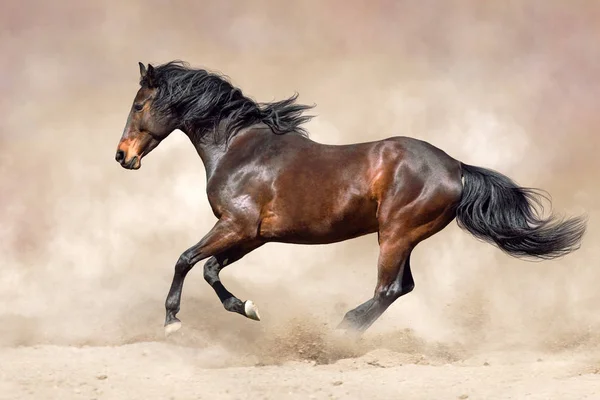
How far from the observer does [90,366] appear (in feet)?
26.7

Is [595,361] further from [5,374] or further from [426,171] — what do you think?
[5,374]

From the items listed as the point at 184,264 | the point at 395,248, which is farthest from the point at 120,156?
the point at 395,248

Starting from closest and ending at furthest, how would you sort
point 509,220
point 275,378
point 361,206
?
1. point 275,378
2. point 361,206
3. point 509,220

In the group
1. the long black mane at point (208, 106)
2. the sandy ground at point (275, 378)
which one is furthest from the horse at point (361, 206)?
the sandy ground at point (275, 378)

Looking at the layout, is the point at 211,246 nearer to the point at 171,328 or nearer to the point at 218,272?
the point at 218,272

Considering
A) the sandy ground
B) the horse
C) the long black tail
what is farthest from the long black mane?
the sandy ground

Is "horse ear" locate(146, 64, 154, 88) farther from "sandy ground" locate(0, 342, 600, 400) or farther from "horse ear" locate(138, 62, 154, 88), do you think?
"sandy ground" locate(0, 342, 600, 400)

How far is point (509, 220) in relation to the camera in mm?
8852

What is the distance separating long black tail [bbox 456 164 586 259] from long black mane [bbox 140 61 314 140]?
160cm

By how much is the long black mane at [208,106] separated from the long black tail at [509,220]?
1.60 m

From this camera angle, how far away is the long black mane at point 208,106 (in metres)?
9.34

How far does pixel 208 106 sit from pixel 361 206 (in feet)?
5.49

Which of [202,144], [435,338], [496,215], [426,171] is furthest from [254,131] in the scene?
[435,338]

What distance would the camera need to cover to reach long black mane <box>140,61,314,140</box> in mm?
9344
